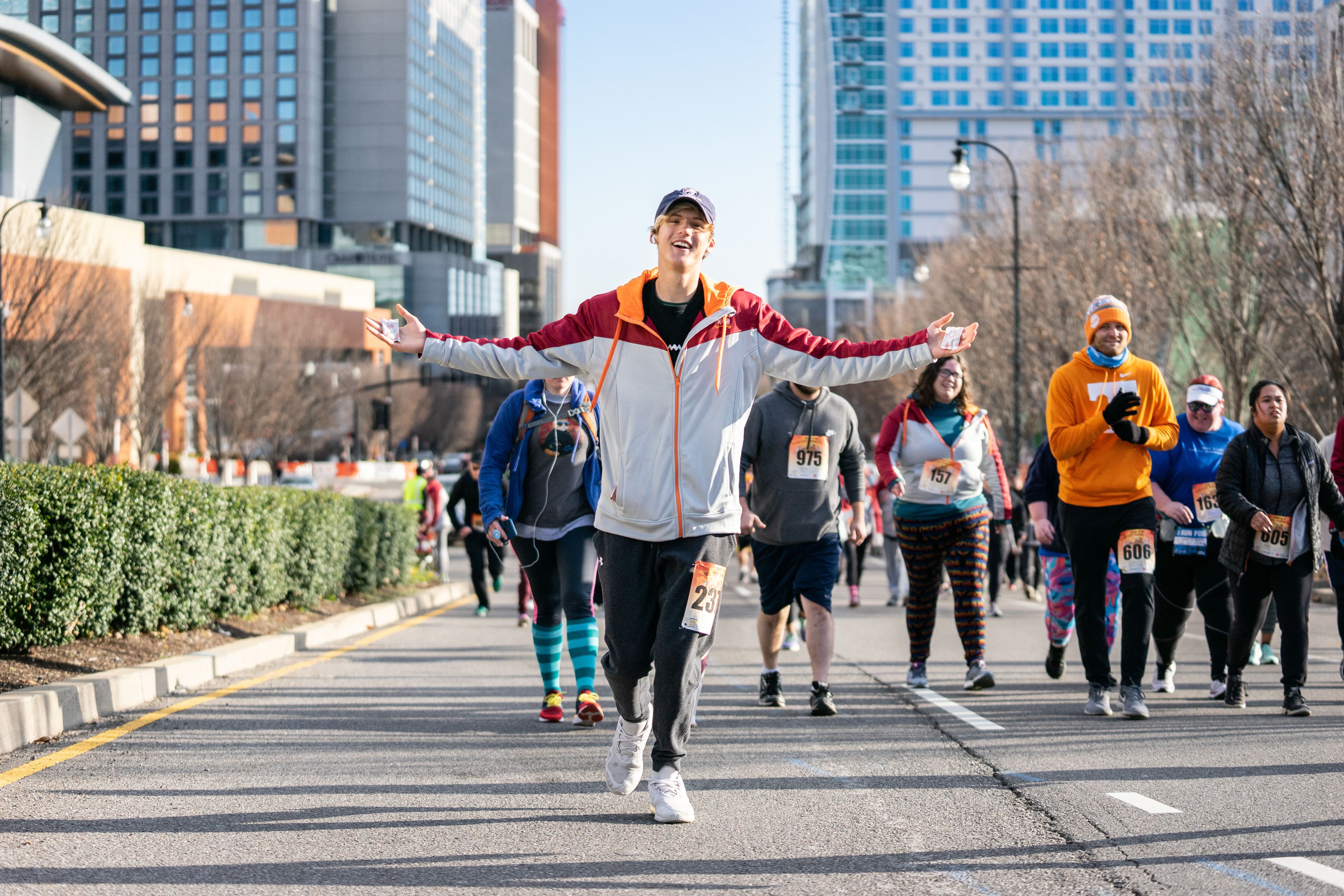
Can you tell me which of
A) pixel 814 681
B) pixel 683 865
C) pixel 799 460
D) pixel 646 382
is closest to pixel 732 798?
pixel 683 865

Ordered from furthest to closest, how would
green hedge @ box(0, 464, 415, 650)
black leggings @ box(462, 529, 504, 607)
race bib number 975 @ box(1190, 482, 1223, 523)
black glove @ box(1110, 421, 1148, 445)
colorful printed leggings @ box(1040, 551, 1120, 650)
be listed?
black leggings @ box(462, 529, 504, 607) → colorful printed leggings @ box(1040, 551, 1120, 650) → race bib number 975 @ box(1190, 482, 1223, 523) → green hedge @ box(0, 464, 415, 650) → black glove @ box(1110, 421, 1148, 445)

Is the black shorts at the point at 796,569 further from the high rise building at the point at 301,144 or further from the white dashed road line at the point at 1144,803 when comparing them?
the high rise building at the point at 301,144

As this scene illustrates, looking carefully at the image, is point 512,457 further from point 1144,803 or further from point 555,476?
point 1144,803

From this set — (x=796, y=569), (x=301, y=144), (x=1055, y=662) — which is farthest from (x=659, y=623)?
(x=301, y=144)

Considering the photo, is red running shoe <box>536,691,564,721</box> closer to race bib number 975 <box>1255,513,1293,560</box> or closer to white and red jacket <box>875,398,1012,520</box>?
white and red jacket <box>875,398,1012,520</box>

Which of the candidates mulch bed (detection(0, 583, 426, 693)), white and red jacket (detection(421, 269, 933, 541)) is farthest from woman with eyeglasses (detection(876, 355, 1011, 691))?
mulch bed (detection(0, 583, 426, 693))

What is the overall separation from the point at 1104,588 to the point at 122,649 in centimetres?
597

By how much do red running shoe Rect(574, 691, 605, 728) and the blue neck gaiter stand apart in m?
3.16

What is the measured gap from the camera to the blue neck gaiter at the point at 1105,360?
7.59m

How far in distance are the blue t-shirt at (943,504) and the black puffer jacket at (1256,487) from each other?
56.2 inches

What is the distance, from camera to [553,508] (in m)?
7.53

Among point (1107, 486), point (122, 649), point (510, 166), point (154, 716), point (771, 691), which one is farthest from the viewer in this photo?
point (510, 166)

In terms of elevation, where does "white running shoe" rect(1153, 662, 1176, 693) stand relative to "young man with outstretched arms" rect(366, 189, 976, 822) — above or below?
below

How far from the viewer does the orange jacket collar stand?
5.11 m
